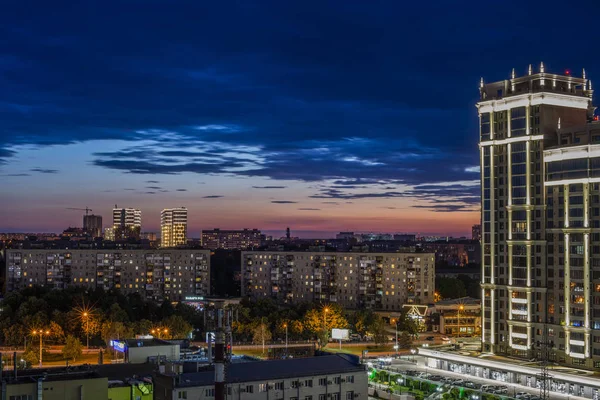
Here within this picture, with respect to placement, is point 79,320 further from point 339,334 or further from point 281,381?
point 281,381

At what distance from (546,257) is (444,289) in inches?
2732

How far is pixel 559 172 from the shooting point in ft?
231

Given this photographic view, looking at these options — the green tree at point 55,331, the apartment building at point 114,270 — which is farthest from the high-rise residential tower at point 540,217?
the apartment building at point 114,270

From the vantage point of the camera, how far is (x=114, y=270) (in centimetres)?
14225

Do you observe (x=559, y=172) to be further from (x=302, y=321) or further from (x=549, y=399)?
(x=302, y=321)

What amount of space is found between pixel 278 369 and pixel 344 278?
84.2 m

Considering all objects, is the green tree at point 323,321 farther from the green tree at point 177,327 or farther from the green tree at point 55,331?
the green tree at point 55,331

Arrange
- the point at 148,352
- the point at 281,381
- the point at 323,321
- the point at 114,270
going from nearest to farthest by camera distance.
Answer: the point at 281,381 < the point at 148,352 < the point at 323,321 < the point at 114,270

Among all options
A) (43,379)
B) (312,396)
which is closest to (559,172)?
(312,396)

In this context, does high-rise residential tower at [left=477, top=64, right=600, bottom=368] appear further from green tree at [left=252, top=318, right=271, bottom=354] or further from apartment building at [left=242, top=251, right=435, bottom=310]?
apartment building at [left=242, top=251, right=435, bottom=310]

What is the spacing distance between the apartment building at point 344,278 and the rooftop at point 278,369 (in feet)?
248

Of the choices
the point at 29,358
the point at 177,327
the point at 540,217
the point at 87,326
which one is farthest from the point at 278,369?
the point at 87,326

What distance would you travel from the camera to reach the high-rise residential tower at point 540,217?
A: 68625mm

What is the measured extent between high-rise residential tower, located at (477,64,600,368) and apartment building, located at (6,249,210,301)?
251 ft
